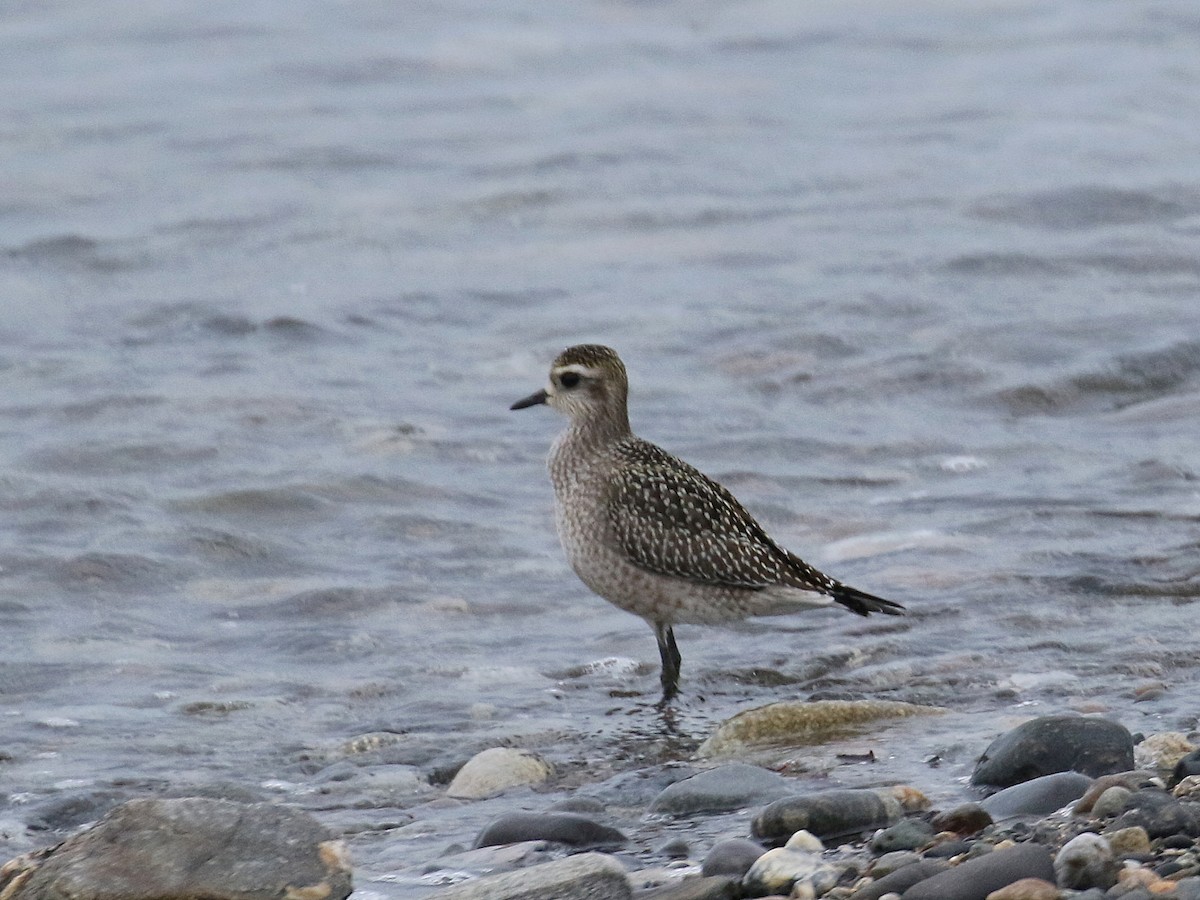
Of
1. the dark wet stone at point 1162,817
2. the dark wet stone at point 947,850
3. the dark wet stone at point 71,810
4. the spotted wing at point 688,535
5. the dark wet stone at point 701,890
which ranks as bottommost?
the dark wet stone at point 71,810

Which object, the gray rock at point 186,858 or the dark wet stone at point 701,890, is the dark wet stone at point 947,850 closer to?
the dark wet stone at point 701,890

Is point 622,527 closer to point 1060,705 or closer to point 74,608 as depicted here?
point 1060,705

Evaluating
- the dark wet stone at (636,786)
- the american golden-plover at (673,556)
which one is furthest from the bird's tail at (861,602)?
the dark wet stone at (636,786)

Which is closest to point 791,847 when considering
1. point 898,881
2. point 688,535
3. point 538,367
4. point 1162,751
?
point 898,881

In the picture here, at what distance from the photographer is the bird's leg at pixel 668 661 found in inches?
320

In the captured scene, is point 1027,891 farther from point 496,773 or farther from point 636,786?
point 496,773

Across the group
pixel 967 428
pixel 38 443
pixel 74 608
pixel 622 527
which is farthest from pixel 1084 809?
pixel 38 443

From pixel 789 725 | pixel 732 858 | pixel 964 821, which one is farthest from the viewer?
pixel 789 725

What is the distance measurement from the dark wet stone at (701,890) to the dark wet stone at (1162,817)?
0.98 metres

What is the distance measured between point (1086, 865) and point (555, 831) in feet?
5.65

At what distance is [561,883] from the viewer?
5.27 m

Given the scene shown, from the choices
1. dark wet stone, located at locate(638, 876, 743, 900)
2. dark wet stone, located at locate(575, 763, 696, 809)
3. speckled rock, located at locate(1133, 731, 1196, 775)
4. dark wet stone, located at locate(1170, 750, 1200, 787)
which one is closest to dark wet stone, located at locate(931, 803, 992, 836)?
dark wet stone, located at locate(1170, 750, 1200, 787)

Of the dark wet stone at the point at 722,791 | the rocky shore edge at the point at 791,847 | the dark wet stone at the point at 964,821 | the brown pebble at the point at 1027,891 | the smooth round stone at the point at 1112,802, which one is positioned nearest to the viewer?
the brown pebble at the point at 1027,891

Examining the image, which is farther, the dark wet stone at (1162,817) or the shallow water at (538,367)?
the shallow water at (538,367)
